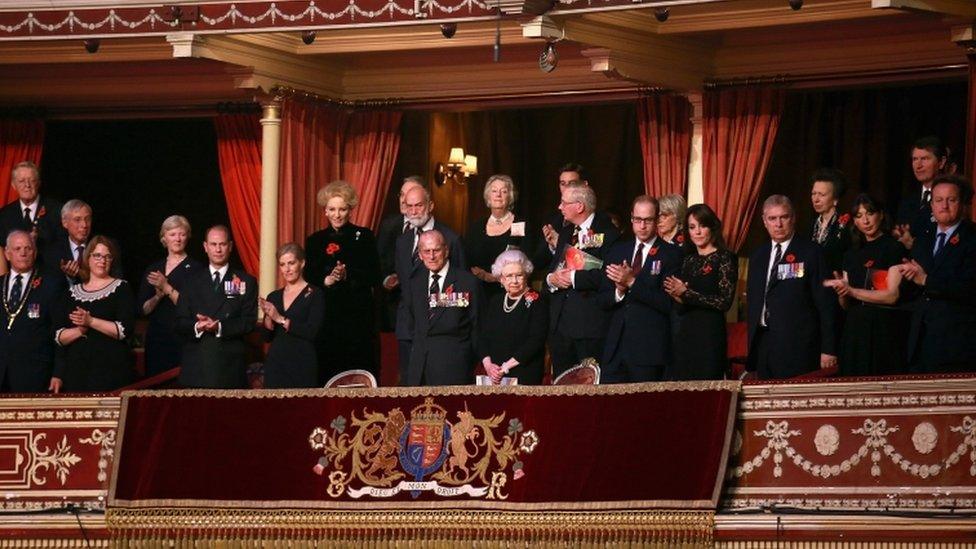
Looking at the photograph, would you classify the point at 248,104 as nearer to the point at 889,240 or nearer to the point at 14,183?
the point at 14,183

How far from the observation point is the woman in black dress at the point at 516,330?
12070 mm

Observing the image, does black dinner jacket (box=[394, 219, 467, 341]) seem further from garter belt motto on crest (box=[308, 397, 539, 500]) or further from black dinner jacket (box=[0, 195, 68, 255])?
black dinner jacket (box=[0, 195, 68, 255])

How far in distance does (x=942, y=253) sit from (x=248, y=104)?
6.18 metres

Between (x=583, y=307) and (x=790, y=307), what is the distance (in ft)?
4.18

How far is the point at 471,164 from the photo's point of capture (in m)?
16.2

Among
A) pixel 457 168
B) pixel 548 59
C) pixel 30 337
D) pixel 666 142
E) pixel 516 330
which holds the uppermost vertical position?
pixel 548 59

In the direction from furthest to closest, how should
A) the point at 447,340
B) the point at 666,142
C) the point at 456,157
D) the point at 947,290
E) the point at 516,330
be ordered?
the point at 456,157, the point at 666,142, the point at 447,340, the point at 516,330, the point at 947,290

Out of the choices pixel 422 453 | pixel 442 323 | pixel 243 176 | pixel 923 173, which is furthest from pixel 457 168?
pixel 923 173

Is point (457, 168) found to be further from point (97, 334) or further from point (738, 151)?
point (97, 334)

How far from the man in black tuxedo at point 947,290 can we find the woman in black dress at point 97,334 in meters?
4.66

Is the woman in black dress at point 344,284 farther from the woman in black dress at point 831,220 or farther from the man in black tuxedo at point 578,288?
the woman in black dress at point 831,220

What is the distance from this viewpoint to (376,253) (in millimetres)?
13055

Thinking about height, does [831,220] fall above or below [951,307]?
above

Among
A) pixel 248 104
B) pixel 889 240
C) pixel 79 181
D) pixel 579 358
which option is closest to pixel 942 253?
pixel 889 240
